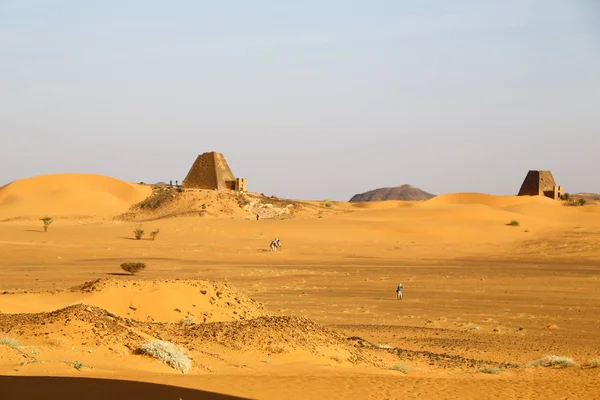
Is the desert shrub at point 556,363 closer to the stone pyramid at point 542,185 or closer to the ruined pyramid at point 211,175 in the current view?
the ruined pyramid at point 211,175

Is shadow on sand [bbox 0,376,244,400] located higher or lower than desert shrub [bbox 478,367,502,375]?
higher

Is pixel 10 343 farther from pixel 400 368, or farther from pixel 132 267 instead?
pixel 132 267

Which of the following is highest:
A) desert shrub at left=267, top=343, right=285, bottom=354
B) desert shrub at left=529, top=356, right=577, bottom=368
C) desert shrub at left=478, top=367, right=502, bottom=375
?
desert shrub at left=267, top=343, right=285, bottom=354

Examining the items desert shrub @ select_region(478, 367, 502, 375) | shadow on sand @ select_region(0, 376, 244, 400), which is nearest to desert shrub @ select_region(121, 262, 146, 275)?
desert shrub @ select_region(478, 367, 502, 375)

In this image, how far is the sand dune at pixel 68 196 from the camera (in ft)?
222

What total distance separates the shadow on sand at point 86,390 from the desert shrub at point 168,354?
4.58 ft

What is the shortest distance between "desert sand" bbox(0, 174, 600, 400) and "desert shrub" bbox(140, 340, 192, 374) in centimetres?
10

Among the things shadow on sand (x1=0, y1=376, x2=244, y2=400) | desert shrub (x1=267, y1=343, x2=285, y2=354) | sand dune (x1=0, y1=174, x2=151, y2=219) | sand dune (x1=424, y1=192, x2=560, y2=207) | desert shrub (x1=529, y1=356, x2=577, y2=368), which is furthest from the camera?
sand dune (x1=424, y1=192, x2=560, y2=207)

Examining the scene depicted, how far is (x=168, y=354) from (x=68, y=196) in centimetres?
6382

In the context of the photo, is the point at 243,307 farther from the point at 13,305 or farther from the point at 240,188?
the point at 240,188

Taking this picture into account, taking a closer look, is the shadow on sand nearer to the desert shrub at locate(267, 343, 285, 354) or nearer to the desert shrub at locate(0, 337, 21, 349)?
the desert shrub at locate(0, 337, 21, 349)

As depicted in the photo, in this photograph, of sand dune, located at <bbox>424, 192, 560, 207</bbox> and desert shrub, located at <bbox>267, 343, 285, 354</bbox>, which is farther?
sand dune, located at <bbox>424, 192, 560, 207</bbox>

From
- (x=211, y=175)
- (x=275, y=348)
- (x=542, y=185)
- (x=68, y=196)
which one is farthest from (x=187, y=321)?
(x=542, y=185)

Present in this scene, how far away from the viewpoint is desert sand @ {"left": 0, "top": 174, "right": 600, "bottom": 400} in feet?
34.7
